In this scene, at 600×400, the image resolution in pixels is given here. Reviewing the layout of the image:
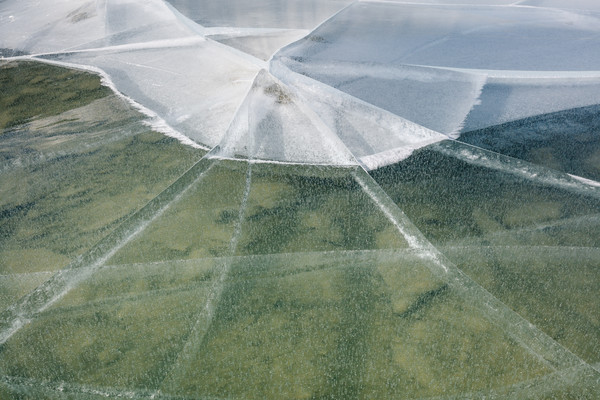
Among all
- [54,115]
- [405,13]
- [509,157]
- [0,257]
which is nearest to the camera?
[0,257]

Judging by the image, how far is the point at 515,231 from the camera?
1467mm

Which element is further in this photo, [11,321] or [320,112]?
[320,112]

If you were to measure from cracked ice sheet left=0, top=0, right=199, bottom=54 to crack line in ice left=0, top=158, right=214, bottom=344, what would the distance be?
63.5 inches

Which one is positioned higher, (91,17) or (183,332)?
(91,17)

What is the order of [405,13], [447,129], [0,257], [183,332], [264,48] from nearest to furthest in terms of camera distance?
[183,332] → [0,257] → [447,129] → [264,48] → [405,13]

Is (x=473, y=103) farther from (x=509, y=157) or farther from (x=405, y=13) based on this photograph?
(x=405, y=13)

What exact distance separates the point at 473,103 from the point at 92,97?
73.9 inches

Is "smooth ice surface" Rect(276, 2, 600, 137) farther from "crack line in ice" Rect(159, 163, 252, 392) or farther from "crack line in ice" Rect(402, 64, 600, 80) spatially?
"crack line in ice" Rect(159, 163, 252, 392)

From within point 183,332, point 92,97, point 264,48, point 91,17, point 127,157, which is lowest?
point 183,332

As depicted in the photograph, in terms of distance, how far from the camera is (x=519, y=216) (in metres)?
1.52

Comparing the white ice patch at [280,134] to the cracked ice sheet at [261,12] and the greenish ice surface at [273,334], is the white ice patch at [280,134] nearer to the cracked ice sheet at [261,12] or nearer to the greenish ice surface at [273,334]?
the greenish ice surface at [273,334]

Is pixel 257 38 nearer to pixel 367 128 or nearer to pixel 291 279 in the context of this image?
pixel 367 128

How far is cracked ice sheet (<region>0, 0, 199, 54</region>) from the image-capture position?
2973 millimetres

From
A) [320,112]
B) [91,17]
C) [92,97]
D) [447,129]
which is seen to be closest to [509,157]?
[447,129]
